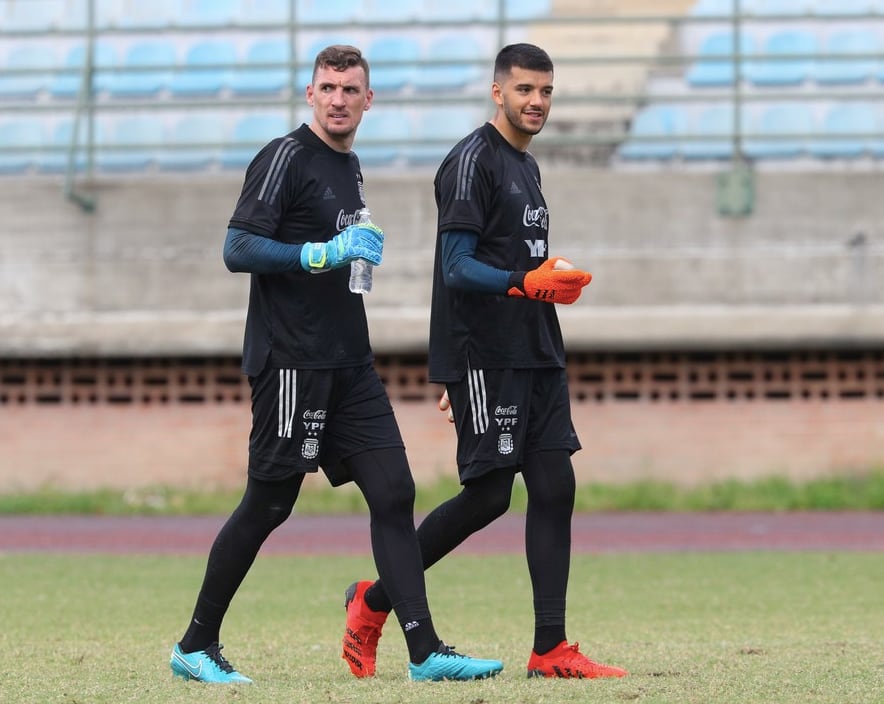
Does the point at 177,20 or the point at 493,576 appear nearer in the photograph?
the point at 493,576

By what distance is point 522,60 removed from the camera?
19.7ft

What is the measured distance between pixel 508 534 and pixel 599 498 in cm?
250

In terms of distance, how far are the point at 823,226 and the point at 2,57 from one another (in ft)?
32.1

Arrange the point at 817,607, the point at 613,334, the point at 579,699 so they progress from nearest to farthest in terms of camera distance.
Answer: the point at 579,699
the point at 817,607
the point at 613,334

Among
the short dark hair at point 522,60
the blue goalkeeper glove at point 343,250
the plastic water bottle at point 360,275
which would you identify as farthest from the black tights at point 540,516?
the short dark hair at point 522,60

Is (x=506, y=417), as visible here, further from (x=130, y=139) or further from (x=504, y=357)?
(x=130, y=139)

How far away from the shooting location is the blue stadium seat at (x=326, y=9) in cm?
1877

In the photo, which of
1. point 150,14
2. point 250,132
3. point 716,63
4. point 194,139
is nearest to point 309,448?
point 250,132

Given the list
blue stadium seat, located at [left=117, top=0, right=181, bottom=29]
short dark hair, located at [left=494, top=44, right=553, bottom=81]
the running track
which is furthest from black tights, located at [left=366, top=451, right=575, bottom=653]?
blue stadium seat, located at [left=117, top=0, right=181, bottom=29]

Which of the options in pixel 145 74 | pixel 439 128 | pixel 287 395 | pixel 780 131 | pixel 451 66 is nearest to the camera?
pixel 287 395

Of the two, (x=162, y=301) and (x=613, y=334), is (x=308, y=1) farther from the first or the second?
(x=613, y=334)

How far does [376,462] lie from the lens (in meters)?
5.88

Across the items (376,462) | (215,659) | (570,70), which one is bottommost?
(215,659)

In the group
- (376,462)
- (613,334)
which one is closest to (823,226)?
(613,334)
